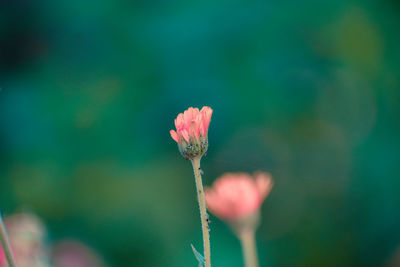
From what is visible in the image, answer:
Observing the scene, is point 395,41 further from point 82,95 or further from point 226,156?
point 82,95

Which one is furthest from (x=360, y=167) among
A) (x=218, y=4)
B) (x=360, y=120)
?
(x=218, y=4)

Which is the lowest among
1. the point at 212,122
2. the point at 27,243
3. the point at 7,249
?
the point at 7,249

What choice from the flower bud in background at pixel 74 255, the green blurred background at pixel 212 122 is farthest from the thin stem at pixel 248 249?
the green blurred background at pixel 212 122

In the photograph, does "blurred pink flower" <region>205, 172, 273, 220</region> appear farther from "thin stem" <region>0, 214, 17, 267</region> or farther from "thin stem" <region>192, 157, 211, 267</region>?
"thin stem" <region>0, 214, 17, 267</region>

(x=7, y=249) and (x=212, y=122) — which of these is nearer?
(x=7, y=249)

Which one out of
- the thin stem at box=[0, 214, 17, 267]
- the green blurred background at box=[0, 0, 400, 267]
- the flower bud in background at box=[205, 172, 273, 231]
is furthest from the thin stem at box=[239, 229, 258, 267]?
the green blurred background at box=[0, 0, 400, 267]

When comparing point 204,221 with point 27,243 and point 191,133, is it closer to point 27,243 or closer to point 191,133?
point 191,133

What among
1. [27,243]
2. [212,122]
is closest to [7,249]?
[27,243]
